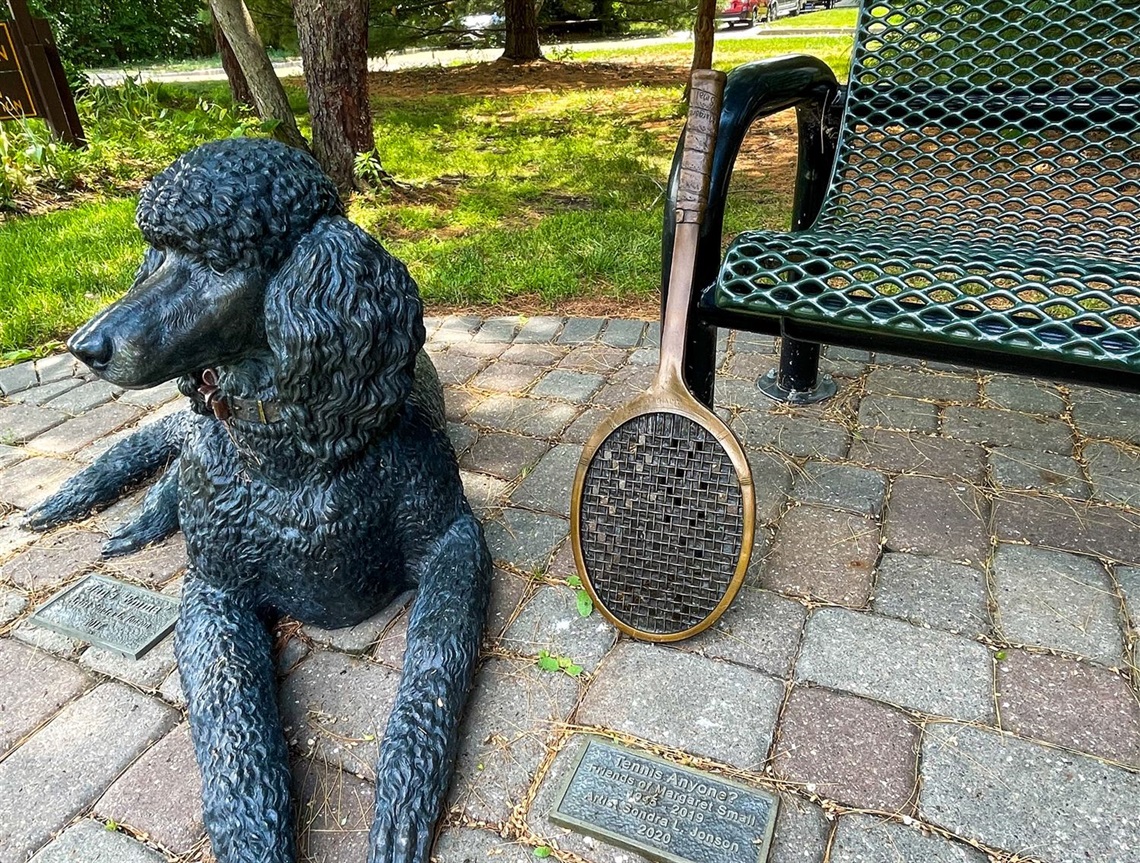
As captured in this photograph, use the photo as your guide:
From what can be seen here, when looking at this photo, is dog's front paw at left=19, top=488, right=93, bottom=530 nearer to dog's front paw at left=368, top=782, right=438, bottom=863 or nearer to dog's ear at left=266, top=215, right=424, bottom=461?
dog's ear at left=266, top=215, right=424, bottom=461

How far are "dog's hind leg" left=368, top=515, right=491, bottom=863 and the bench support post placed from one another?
4.66ft

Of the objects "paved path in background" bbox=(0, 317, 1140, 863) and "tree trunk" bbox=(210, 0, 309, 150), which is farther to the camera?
"tree trunk" bbox=(210, 0, 309, 150)

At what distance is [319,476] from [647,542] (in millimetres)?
693

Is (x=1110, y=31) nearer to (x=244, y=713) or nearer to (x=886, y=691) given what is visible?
(x=886, y=691)

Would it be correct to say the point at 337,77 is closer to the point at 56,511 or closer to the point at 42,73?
the point at 42,73

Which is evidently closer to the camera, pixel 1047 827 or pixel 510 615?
pixel 1047 827

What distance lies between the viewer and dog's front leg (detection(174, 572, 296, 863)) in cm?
128

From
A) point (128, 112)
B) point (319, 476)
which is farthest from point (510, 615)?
point (128, 112)

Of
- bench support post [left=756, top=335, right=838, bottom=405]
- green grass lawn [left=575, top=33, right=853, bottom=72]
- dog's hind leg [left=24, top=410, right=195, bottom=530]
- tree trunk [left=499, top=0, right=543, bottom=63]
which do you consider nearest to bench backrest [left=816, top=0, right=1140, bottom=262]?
bench support post [left=756, top=335, right=838, bottom=405]

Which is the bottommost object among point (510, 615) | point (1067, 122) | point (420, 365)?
point (510, 615)

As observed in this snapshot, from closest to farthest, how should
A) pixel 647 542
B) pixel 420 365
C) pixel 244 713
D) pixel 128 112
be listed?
pixel 244 713, pixel 647 542, pixel 420 365, pixel 128 112

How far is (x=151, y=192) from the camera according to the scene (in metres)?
1.26

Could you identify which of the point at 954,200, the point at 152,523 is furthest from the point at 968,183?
the point at 152,523

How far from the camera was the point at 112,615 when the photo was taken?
6.18ft
